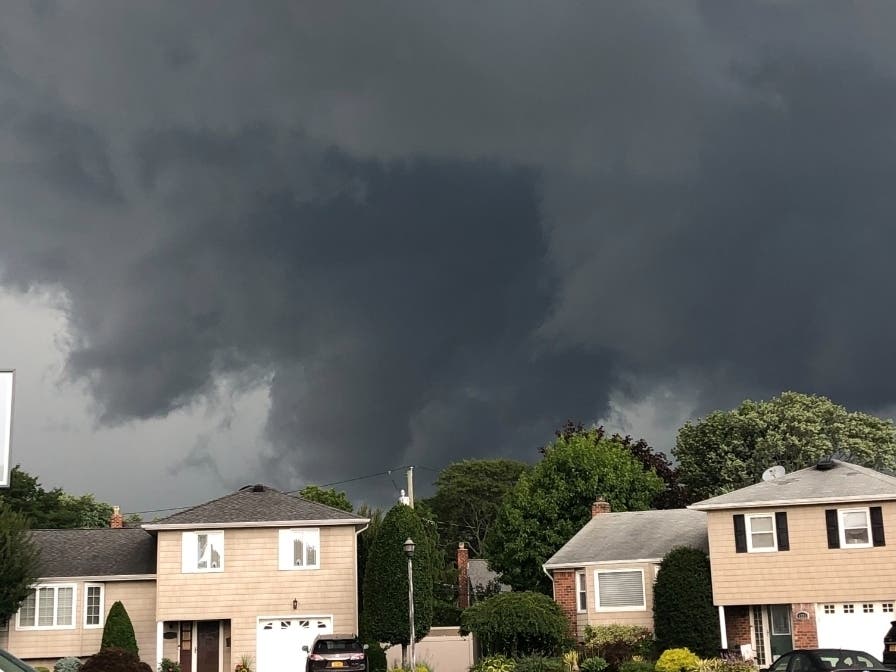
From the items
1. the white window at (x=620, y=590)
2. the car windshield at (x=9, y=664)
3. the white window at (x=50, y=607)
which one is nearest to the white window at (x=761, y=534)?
the white window at (x=620, y=590)

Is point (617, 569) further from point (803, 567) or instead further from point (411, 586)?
point (411, 586)

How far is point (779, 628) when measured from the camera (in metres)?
38.0

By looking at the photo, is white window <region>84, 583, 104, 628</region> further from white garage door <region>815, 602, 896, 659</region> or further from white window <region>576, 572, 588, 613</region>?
white garage door <region>815, 602, 896, 659</region>

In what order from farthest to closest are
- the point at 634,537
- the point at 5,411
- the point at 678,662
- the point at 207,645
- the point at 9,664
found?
the point at 207,645, the point at 634,537, the point at 678,662, the point at 5,411, the point at 9,664

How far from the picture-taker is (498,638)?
3666 centimetres

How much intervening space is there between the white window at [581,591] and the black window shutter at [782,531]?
300 inches

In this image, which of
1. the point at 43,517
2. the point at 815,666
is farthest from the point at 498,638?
the point at 43,517

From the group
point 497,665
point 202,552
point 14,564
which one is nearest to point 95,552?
point 14,564

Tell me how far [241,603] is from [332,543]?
13.5ft

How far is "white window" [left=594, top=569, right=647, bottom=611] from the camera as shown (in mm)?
40312

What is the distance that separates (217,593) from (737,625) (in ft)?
63.4

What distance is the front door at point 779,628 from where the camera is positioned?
37625 millimetres

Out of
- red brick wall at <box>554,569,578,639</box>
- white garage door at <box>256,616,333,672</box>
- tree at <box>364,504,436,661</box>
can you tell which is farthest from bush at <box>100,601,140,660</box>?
red brick wall at <box>554,569,578,639</box>

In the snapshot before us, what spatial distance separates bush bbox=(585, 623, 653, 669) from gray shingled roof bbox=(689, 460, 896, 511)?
4.99 meters
